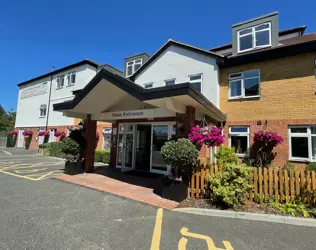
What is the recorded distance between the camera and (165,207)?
5.11 metres

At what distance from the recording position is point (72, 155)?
8.88 m

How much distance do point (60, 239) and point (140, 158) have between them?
25.3 ft

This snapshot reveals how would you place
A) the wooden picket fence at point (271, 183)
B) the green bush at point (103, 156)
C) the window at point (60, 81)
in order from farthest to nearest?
the window at point (60, 81) → the green bush at point (103, 156) → the wooden picket fence at point (271, 183)

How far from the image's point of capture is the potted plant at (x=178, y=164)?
5.38 m

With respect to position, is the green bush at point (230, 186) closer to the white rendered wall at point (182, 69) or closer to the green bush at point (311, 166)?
the green bush at point (311, 166)

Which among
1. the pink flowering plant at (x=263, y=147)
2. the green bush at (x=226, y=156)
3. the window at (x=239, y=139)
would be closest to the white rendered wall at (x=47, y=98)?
the window at (x=239, y=139)

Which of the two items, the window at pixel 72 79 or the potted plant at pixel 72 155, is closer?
the potted plant at pixel 72 155

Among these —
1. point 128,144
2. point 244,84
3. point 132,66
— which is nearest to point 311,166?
point 244,84

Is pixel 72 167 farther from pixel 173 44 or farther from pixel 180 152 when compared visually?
pixel 173 44

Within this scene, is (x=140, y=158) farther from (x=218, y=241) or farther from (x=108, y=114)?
(x=218, y=241)

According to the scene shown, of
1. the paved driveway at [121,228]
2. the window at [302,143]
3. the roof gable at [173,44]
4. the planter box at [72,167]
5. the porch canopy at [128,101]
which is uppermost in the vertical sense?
the roof gable at [173,44]

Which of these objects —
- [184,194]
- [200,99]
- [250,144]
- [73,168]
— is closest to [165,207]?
[184,194]

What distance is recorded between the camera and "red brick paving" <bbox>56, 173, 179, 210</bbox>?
5477 mm

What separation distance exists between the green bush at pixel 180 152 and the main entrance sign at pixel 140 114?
151 centimetres
